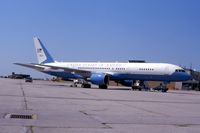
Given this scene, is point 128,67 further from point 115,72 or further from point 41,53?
point 41,53

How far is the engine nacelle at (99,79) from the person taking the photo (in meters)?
50.3

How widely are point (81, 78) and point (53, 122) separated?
43804mm

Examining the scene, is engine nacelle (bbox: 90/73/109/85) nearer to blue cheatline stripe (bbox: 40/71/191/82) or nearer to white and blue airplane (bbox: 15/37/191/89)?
white and blue airplane (bbox: 15/37/191/89)

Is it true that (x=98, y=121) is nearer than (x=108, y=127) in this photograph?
No

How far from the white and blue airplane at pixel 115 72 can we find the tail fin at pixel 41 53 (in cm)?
258

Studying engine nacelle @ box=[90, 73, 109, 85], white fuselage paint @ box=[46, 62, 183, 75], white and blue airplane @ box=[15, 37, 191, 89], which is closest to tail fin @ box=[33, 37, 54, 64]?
white and blue airplane @ box=[15, 37, 191, 89]

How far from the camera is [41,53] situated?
64.2m

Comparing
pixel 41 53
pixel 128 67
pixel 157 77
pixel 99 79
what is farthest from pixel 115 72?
pixel 41 53

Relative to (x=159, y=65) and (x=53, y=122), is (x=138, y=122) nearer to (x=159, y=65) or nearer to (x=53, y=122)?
(x=53, y=122)

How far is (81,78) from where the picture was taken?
55969 mm

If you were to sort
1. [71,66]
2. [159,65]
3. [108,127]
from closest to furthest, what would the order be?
[108,127] < [159,65] < [71,66]

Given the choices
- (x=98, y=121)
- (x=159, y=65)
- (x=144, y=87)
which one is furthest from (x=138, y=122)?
(x=144, y=87)

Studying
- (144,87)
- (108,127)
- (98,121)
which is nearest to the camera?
(108,127)

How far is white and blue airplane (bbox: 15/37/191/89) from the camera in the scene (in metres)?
47.9
